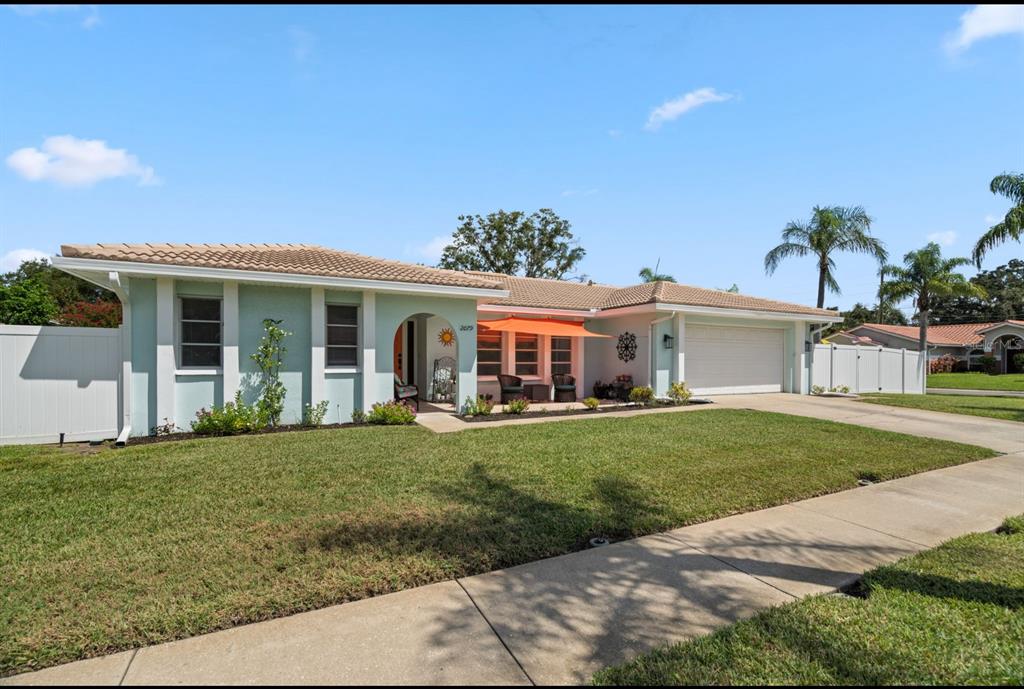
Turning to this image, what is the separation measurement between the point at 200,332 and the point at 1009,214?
27.7 metres

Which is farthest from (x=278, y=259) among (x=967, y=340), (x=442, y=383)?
(x=967, y=340)

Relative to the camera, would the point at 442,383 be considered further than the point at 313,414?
Yes

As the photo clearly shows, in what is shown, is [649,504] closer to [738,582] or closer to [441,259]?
[738,582]

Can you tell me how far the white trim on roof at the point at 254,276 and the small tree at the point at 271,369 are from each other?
3.86 ft

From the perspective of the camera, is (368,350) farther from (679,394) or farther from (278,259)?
(679,394)

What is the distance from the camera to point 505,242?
44688mm

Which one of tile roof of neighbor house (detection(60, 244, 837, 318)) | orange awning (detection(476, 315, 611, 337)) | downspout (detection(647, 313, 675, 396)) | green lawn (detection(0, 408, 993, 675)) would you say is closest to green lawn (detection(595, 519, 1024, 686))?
green lawn (detection(0, 408, 993, 675))

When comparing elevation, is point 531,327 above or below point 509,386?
above

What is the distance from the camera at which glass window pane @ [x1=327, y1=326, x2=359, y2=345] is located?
42.2ft

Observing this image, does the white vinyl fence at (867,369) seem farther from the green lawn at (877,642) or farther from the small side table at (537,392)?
the green lawn at (877,642)

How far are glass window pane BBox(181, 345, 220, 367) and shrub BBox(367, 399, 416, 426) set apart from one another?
3.91 m

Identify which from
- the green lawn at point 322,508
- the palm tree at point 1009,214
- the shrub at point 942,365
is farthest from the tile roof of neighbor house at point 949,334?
the green lawn at point 322,508

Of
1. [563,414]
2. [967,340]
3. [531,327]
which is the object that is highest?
[967,340]

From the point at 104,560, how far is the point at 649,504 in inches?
234
